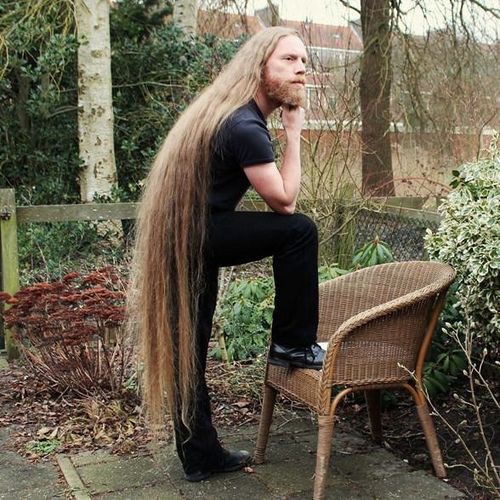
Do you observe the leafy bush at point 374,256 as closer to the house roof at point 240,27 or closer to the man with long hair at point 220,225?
the man with long hair at point 220,225

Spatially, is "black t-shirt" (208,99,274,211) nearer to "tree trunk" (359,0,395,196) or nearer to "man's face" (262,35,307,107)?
"man's face" (262,35,307,107)

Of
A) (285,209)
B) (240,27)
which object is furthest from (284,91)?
(240,27)

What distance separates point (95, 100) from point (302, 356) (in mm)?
5645

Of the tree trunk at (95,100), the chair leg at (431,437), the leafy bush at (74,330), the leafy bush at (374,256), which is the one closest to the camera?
the chair leg at (431,437)

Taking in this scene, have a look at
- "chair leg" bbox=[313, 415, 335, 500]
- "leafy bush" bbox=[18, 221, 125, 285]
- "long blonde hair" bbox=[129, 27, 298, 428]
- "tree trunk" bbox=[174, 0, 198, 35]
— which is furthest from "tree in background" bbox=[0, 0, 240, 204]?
"chair leg" bbox=[313, 415, 335, 500]

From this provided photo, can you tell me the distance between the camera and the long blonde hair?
2.95 m

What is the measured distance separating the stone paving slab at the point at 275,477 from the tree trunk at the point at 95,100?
199 inches

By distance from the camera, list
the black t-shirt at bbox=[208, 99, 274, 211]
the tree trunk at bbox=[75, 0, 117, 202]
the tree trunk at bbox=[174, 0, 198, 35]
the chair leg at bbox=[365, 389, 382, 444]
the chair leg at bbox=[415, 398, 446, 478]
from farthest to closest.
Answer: the tree trunk at bbox=[174, 0, 198, 35], the tree trunk at bbox=[75, 0, 117, 202], the chair leg at bbox=[365, 389, 382, 444], the chair leg at bbox=[415, 398, 446, 478], the black t-shirt at bbox=[208, 99, 274, 211]

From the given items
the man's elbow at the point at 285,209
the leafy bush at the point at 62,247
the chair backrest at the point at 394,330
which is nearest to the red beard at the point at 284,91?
the man's elbow at the point at 285,209

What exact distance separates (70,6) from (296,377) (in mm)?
6329

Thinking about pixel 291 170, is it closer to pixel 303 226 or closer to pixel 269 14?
pixel 303 226

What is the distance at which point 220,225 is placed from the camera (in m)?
2.99

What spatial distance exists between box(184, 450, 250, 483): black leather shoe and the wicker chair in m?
0.08

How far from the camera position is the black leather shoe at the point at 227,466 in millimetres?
3289
